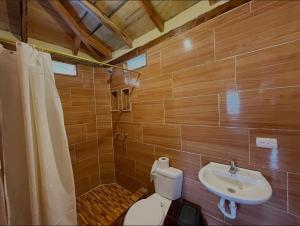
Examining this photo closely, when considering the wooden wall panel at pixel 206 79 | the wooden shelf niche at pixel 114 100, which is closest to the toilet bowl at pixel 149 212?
the wooden wall panel at pixel 206 79

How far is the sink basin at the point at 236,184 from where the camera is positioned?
96cm

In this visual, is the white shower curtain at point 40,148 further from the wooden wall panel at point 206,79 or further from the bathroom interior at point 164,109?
the wooden wall panel at point 206,79

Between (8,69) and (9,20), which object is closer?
(8,69)

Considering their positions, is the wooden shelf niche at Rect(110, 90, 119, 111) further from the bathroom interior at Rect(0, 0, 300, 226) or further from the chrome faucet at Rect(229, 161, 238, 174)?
the chrome faucet at Rect(229, 161, 238, 174)

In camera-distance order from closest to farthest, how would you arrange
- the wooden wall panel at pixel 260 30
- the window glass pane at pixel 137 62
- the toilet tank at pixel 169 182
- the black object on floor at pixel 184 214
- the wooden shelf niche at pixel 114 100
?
the wooden wall panel at pixel 260 30
the black object on floor at pixel 184 214
the toilet tank at pixel 169 182
the window glass pane at pixel 137 62
the wooden shelf niche at pixel 114 100

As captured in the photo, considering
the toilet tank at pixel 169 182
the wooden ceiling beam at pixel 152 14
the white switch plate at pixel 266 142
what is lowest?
the toilet tank at pixel 169 182

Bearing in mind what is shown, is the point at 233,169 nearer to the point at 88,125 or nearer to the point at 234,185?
the point at 234,185

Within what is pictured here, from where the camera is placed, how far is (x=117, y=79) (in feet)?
7.64

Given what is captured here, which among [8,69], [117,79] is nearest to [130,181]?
[117,79]

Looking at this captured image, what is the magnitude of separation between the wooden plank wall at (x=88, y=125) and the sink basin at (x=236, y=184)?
1.73 metres

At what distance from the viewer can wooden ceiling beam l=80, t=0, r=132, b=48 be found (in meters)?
1.20

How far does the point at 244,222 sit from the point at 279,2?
175 cm

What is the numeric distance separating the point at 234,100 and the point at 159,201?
1.23 m

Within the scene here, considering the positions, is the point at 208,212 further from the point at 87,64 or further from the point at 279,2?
the point at 87,64
